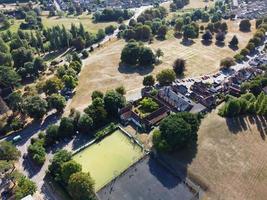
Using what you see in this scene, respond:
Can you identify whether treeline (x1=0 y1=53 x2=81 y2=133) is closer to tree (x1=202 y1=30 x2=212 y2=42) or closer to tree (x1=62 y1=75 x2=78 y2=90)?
tree (x1=62 y1=75 x2=78 y2=90)

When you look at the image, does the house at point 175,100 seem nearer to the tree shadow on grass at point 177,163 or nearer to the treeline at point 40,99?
the tree shadow on grass at point 177,163

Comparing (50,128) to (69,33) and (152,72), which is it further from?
(69,33)

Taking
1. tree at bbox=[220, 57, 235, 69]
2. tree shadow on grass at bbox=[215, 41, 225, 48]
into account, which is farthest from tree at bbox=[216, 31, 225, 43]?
tree at bbox=[220, 57, 235, 69]

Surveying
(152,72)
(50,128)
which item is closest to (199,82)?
(152,72)

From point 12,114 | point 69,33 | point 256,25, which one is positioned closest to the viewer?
point 12,114

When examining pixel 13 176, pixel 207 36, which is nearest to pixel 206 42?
pixel 207 36
